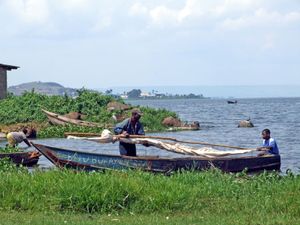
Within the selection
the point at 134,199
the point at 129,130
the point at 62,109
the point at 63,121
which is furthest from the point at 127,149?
the point at 62,109

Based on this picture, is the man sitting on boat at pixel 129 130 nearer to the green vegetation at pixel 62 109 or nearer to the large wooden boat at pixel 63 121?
the green vegetation at pixel 62 109

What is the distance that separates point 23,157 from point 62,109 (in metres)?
30.5

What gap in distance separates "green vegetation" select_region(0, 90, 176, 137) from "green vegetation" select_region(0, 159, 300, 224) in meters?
33.3

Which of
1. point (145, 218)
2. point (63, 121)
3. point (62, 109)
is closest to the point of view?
point (145, 218)

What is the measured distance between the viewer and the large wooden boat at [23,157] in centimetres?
2460

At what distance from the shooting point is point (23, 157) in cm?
2548

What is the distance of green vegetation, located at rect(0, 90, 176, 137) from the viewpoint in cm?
5238

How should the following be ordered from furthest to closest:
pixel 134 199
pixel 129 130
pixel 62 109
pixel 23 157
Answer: pixel 62 109, pixel 23 157, pixel 129 130, pixel 134 199

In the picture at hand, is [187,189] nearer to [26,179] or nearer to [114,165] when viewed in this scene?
[26,179]

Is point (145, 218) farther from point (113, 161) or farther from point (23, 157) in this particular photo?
point (23, 157)

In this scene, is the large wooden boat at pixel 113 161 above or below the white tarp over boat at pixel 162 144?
below

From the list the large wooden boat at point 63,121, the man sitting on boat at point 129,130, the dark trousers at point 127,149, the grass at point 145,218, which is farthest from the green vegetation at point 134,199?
the large wooden boat at point 63,121

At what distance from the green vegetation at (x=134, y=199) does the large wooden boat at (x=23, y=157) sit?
9771mm

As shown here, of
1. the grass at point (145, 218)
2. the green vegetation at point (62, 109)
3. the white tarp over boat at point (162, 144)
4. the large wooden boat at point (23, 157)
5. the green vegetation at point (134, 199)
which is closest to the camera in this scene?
the grass at point (145, 218)
